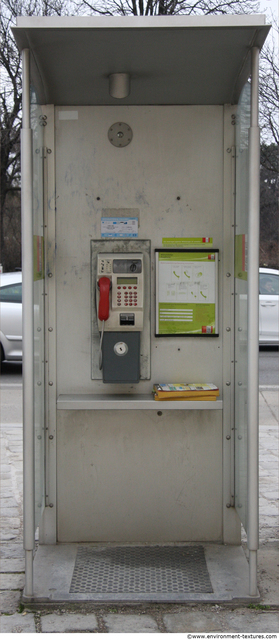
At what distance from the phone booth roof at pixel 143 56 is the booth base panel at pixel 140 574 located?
250 centimetres

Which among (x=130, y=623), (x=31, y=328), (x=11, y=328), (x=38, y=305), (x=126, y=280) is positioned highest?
(x=126, y=280)

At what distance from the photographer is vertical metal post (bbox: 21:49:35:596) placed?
3.11m

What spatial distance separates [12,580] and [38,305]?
1.43 meters

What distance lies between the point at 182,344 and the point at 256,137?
4.18ft

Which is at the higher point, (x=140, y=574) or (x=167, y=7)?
(x=167, y=7)

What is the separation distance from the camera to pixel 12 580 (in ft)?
11.4

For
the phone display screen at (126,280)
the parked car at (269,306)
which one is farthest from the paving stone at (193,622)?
the parked car at (269,306)

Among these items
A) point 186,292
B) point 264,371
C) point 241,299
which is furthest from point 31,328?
point 264,371

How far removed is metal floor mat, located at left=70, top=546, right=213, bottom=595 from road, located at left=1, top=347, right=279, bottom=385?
5607 mm

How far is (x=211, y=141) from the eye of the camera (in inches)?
151

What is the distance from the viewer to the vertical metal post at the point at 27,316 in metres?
3.11

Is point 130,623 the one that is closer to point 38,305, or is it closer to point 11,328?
point 38,305

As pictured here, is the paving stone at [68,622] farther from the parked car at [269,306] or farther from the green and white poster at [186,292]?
the parked car at [269,306]

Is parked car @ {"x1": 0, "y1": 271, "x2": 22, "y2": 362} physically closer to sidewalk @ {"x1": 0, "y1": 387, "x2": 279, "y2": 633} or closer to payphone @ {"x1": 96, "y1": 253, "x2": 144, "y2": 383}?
sidewalk @ {"x1": 0, "y1": 387, "x2": 279, "y2": 633}
